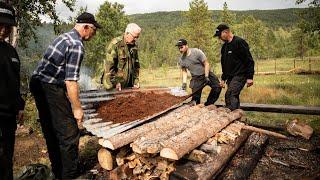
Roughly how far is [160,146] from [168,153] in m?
0.22

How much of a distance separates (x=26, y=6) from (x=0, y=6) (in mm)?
12140

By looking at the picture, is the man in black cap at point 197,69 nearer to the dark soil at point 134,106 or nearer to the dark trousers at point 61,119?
the dark soil at point 134,106

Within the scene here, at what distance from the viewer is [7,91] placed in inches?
150

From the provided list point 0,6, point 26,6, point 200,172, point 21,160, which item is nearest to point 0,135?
point 0,6

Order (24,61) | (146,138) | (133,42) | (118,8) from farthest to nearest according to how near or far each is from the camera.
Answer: (118,8)
(24,61)
(133,42)
(146,138)

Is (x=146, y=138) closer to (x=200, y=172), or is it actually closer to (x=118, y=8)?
(x=200, y=172)

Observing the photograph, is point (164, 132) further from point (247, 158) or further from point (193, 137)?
point (247, 158)

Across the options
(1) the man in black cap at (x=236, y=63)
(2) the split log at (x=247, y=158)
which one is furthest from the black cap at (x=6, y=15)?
(1) the man in black cap at (x=236, y=63)

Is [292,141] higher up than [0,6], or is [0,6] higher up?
[0,6]

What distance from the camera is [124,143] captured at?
15.2ft

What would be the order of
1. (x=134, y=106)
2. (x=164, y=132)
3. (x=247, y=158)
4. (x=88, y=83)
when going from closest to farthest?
(x=164, y=132) → (x=247, y=158) → (x=134, y=106) → (x=88, y=83)

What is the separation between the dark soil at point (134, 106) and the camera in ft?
18.4

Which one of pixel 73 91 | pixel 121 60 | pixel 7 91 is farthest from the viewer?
pixel 121 60

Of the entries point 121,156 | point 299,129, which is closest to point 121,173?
point 121,156
